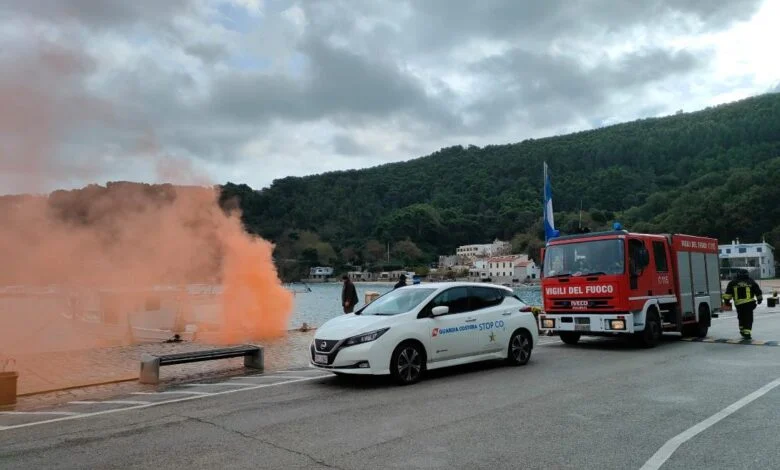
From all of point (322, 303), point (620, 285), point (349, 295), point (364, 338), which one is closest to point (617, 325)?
point (620, 285)

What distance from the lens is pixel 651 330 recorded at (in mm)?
13719

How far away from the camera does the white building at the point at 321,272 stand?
411 ft

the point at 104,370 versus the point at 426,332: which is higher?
the point at 426,332

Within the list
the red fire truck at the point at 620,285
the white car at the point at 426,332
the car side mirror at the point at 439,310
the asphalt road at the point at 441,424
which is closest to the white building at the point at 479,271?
the red fire truck at the point at 620,285

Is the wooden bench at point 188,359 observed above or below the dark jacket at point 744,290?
below

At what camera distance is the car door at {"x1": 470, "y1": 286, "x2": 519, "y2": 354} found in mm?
10844

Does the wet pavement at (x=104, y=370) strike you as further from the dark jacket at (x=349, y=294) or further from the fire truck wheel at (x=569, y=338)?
the fire truck wheel at (x=569, y=338)

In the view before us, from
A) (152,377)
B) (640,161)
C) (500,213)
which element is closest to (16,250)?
(152,377)

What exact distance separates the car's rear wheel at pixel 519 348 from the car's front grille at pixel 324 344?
3842 millimetres

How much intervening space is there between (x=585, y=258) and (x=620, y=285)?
112cm

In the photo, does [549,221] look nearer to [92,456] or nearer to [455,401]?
[455,401]

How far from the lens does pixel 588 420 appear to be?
6.89 m

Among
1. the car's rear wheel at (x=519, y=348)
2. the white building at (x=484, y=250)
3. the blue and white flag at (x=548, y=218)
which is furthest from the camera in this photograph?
the white building at (x=484, y=250)

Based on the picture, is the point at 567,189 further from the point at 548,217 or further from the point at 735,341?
the point at 735,341
